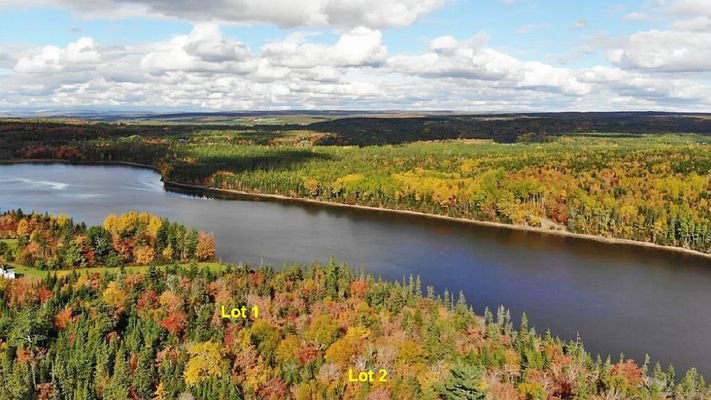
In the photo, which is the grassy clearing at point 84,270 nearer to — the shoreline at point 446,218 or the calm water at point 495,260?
the calm water at point 495,260

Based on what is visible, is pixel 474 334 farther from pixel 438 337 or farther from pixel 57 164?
pixel 57 164

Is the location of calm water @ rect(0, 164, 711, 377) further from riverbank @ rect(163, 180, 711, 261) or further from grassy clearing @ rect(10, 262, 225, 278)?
grassy clearing @ rect(10, 262, 225, 278)

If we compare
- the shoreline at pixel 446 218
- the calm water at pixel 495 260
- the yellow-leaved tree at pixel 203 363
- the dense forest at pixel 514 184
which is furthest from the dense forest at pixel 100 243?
the dense forest at pixel 514 184

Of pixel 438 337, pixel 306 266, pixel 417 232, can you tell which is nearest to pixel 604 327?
pixel 438 337

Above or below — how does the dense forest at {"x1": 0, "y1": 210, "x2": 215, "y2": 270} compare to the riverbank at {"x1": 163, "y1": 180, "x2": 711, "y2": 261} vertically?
above

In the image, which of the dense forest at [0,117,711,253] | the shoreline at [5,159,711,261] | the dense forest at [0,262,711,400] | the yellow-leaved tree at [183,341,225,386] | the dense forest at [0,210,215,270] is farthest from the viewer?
the dense forest at [0,117,711,253]

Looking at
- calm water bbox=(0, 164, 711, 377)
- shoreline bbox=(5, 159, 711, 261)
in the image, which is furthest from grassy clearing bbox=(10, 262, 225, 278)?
shoreline bbox=(5, 159, 711, 261)
